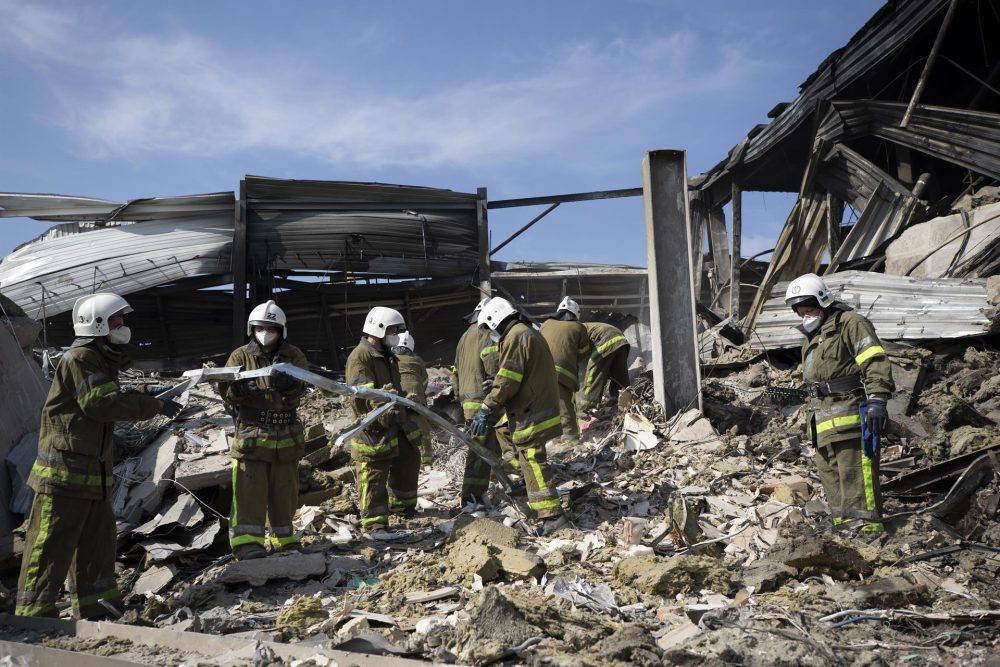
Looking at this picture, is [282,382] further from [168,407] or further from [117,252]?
[117,252]

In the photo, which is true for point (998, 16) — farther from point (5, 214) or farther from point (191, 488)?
point (5, 214)

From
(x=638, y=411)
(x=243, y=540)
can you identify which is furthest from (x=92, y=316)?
(x=638, y=411)

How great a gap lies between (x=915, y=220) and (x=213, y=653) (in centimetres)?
992

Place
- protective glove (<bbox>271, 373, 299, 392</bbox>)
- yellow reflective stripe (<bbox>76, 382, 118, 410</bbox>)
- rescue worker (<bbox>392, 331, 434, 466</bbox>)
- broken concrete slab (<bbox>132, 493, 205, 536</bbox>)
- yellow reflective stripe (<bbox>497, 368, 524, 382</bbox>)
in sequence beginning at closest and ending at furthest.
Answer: yellow reflective stripe (<bbox>76, 382, 118, 410</bbox>) < protective glove (<bbox>271, 373, 299, 392</bbox>) < broken concrete slab (<bbox>132, 493, 205, 536</bbox>) < yellow reflective stripe (<bbox>497, 368, 524, 382</bbox>) < rescue worker (<bbox>392, 331, 434, 466</bbox>)

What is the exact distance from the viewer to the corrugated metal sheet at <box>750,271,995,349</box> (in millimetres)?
8641

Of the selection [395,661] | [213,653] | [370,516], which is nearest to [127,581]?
[370,516]

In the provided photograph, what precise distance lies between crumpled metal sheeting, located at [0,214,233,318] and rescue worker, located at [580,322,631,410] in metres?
5.97

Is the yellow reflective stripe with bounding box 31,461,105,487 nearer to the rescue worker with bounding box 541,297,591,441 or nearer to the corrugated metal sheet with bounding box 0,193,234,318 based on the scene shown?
the rescue worker with bounding box 541,297,591,441

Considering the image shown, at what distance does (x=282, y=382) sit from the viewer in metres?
5.76

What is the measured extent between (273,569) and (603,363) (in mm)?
5430

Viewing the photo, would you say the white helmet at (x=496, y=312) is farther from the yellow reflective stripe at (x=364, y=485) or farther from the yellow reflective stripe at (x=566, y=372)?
the yellow reflective stripe at (x=566, y=372)

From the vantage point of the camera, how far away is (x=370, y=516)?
259 inches

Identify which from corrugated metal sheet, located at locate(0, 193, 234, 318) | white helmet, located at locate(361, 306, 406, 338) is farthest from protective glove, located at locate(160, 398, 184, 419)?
corrugated metal sheet, located at locate(0, 193, 234, 318)

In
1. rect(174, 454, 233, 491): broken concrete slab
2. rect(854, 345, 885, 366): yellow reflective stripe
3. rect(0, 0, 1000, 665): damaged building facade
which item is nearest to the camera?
rect(0, 0, 1000, 665): damaged building facade
